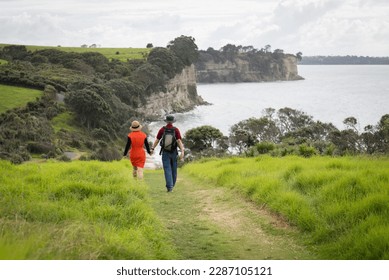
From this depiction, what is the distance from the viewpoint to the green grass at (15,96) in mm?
50909

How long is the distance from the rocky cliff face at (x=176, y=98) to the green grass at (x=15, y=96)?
28489mm

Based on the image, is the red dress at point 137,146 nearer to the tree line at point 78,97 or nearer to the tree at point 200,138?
the tree line at point 78,97

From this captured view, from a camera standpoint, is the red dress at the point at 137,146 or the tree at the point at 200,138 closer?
the red dress at the point at 137,146

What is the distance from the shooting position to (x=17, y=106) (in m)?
50.7

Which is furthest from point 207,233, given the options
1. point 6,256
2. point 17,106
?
point 17,106

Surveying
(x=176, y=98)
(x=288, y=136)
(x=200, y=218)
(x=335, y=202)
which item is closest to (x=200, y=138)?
(x=288, y=136)

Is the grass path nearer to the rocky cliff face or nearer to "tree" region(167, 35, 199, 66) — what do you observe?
the rocky cliff face

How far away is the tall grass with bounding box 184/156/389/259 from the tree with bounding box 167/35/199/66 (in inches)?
3996

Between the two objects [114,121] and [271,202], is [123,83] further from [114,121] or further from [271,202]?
[271,202]

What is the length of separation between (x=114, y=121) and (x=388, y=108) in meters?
65.4

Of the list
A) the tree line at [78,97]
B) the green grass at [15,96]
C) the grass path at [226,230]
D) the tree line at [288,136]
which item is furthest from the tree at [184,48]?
the grass path at [226,230]

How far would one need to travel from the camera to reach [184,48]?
365 feet

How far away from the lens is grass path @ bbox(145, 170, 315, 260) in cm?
635

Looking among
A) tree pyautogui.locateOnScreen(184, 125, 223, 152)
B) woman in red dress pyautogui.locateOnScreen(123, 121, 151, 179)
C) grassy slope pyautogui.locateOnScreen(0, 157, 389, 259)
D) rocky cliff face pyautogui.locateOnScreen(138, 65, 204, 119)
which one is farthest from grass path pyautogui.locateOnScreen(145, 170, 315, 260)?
rocky cliff face pyautogui.locateOnScreen(138, 65, 204, 119)
